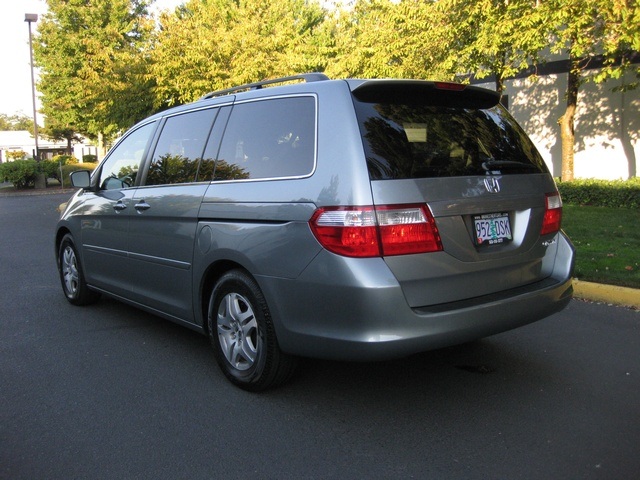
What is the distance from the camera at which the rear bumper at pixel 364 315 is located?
10.1 feet

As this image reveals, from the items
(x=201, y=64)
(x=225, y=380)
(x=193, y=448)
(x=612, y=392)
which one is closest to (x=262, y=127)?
(x=225, y=380)

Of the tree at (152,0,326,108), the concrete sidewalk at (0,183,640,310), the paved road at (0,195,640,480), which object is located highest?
the tree at (152,0,326,108)

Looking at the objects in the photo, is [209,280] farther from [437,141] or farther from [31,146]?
[31,146]

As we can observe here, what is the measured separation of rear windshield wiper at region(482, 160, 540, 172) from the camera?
3.61m

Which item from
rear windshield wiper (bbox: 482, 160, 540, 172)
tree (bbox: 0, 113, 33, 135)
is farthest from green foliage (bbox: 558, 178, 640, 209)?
tree (bbox: 0, 113, 33, 135)

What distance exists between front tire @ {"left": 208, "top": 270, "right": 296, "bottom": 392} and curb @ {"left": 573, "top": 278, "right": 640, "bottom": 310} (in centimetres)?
384

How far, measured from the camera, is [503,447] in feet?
10.1

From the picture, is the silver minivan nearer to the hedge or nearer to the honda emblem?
the honda emblem

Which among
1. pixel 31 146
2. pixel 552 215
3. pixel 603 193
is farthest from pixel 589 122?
pixel 31 146

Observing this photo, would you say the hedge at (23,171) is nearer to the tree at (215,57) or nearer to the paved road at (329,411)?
the tree at (215,57)

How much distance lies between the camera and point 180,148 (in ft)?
15.1

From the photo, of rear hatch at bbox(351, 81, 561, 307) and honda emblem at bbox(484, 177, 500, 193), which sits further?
honda emblem at bbox(484, 177, 500, 193)

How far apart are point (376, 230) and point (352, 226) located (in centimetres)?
13

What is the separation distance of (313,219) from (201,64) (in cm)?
1545
